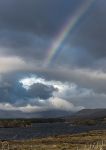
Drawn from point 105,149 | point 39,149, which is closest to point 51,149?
point 39,149

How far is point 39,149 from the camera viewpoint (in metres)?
68.6

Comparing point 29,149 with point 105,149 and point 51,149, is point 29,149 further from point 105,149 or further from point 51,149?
point 105,149

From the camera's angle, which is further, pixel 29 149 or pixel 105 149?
pixel 29 149

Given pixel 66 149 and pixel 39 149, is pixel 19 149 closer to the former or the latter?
pixel 39 149

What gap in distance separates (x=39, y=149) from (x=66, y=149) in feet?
15.5

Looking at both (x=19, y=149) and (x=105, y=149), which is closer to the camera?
(x=105, y=149)

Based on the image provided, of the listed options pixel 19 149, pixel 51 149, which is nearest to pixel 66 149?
pixel 51 149

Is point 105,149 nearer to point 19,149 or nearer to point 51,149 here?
point 51,149

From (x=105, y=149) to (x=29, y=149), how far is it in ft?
54.3

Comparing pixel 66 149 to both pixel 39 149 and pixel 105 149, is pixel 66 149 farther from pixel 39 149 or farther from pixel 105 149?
pixel 105 149

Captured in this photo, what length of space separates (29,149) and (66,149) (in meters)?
6.50

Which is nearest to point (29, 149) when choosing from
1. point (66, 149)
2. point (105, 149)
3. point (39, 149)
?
point (39, 149)

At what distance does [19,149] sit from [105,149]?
18.6 meters

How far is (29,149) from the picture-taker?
6881 cm
